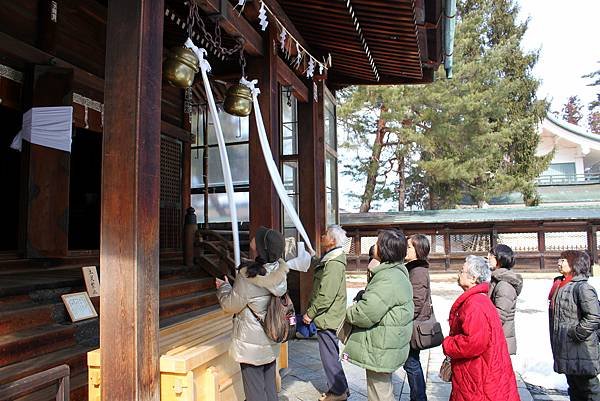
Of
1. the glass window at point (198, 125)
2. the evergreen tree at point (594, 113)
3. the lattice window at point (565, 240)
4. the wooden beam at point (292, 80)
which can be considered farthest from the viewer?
the evergreen tree at point (594, 113)

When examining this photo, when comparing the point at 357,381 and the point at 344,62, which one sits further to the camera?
the point at 344,62

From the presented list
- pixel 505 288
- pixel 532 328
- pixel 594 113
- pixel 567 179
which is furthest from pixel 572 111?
pixel 505 288

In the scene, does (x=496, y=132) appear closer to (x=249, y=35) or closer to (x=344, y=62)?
(x=344, y=62)

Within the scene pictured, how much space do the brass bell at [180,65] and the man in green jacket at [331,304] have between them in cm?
185

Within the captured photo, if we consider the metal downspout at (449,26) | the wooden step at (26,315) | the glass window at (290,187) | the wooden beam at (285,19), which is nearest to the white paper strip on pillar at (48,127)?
the wooden step at (26,315)

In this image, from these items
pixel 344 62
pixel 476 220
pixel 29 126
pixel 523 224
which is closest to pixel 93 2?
pixel 29 126

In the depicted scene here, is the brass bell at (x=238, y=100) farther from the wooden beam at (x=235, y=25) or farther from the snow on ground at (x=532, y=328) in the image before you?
the snow on ground at (x=532, y=328)

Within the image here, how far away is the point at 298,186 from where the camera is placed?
25.2 ft

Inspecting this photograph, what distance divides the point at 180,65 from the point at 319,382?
3.46m

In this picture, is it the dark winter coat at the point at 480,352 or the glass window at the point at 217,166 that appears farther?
the glass window at the point at 217,166

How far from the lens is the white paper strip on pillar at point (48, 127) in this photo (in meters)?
4.82

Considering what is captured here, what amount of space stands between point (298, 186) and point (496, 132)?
13954mm

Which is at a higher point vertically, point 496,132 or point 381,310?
point 496,132

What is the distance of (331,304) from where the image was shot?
4234mm
